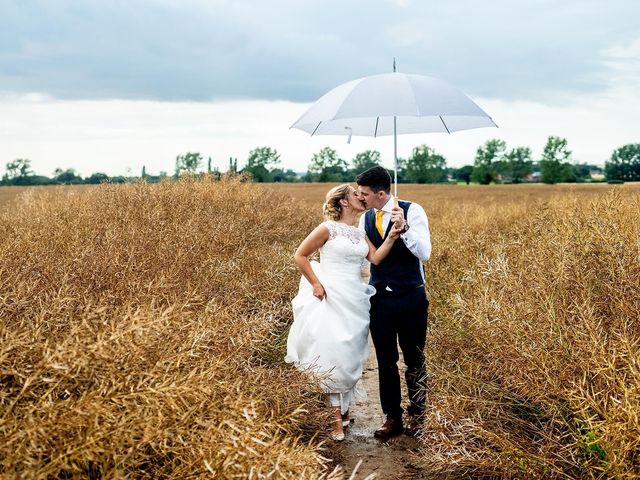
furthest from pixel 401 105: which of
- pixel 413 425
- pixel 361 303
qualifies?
pixel 413 425

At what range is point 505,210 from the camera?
1700cm

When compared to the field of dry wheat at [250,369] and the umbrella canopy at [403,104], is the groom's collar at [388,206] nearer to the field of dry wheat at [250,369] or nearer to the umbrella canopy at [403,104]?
the umbrella canopy at [403,104]

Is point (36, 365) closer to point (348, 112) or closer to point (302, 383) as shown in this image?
point (302, 383)

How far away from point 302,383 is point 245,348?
66 centimetres

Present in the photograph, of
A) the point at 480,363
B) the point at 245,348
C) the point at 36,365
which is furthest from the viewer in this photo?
the point at 245,348

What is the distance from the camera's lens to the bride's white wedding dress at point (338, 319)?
5398 mm

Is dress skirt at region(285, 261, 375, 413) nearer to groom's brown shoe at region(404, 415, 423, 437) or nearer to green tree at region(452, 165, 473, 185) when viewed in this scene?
groom's brown shoe at region(404, 415, 423, 437)

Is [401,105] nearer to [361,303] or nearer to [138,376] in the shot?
[361,303]

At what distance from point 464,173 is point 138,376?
118 metres

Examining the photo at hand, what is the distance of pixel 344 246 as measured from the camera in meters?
5.39

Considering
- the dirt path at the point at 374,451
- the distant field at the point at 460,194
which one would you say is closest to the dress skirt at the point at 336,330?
A: the dirt path at the point at 374,451

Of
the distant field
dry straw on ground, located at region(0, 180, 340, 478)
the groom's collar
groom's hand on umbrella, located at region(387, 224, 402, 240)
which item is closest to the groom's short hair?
the groom's collar

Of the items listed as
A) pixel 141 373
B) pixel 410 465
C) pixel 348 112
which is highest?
pixel 348 112

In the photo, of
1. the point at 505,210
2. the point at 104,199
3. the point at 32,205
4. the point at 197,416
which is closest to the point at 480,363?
the point at 197,416
